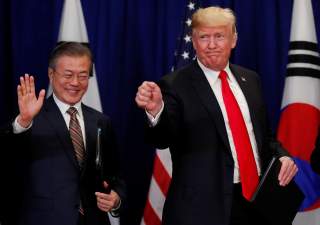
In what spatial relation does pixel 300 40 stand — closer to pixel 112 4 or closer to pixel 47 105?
pixel 112 4

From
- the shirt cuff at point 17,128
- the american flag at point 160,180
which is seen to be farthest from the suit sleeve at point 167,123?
the american flag at point 160,180

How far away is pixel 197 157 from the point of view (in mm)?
2027

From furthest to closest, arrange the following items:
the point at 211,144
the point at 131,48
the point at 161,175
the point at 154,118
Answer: the point at 131,48
the point at 161,175
the point at 211,144
the point at 154,118

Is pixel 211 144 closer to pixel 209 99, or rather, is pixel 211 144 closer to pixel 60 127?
pixel 209 99

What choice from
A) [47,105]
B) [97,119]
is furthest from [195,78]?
[47,105]

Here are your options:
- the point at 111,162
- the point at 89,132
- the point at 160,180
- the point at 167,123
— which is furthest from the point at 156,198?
the point at 167,123

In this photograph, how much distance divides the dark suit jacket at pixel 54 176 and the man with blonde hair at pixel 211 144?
0.32 metres

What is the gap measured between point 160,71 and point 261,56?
24.3 inches

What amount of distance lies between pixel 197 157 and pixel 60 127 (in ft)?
1.82

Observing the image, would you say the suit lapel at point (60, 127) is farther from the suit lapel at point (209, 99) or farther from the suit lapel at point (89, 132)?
the suit lapel at point (209, 99)

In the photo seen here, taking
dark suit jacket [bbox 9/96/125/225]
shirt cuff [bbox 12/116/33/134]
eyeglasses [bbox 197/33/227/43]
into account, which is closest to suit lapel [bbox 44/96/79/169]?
dark suit jacket [bbox 9/96/125/225]

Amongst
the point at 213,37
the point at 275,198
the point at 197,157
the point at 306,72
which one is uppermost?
the point at 213,37

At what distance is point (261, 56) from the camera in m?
3.20

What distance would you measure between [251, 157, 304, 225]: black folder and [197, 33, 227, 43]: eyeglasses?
518 mm
